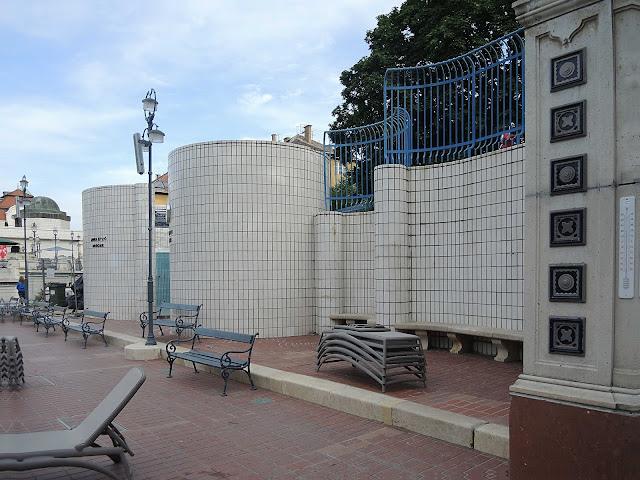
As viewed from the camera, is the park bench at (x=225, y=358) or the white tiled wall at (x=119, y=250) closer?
the park bench at (x=225, y=358)

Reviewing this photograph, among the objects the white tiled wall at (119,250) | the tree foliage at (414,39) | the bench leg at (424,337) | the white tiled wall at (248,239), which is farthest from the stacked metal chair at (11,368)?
the tree foliage at (414,39)

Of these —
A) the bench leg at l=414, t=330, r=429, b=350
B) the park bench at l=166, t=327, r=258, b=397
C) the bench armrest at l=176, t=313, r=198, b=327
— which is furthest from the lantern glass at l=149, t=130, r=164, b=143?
the bench leg at l=414, t=330, r=429, b=350

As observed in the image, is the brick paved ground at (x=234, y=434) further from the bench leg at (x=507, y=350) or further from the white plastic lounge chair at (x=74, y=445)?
the white plastic lounge chair at (x=74, y=445)

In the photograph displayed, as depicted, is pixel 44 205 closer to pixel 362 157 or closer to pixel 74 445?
pixel 362 157

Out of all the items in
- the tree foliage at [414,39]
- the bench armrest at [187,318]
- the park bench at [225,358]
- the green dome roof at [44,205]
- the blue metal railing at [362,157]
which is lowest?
the bench armrest at [187,318]

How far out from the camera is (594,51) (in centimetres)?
378

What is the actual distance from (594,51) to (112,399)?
496cm

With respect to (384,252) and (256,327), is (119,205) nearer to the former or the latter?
(256,327)

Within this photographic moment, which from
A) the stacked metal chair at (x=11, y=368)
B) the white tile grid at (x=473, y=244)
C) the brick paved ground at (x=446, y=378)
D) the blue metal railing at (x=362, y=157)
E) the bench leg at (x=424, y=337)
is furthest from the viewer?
the blue metal railing at (x=362, y=157)

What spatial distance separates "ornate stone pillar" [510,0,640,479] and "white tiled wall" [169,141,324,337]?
28.4 feet

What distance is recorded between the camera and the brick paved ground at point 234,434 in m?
4.63

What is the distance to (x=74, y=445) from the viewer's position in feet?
13.7

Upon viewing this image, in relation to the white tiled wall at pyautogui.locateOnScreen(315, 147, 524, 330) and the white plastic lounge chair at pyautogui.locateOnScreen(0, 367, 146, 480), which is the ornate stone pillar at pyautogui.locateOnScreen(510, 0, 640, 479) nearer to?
the white plastic lounge chair at pyautogui.locateOnScreen(0, 367, 146, 480)

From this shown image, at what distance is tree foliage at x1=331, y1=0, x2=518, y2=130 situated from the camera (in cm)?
1906
